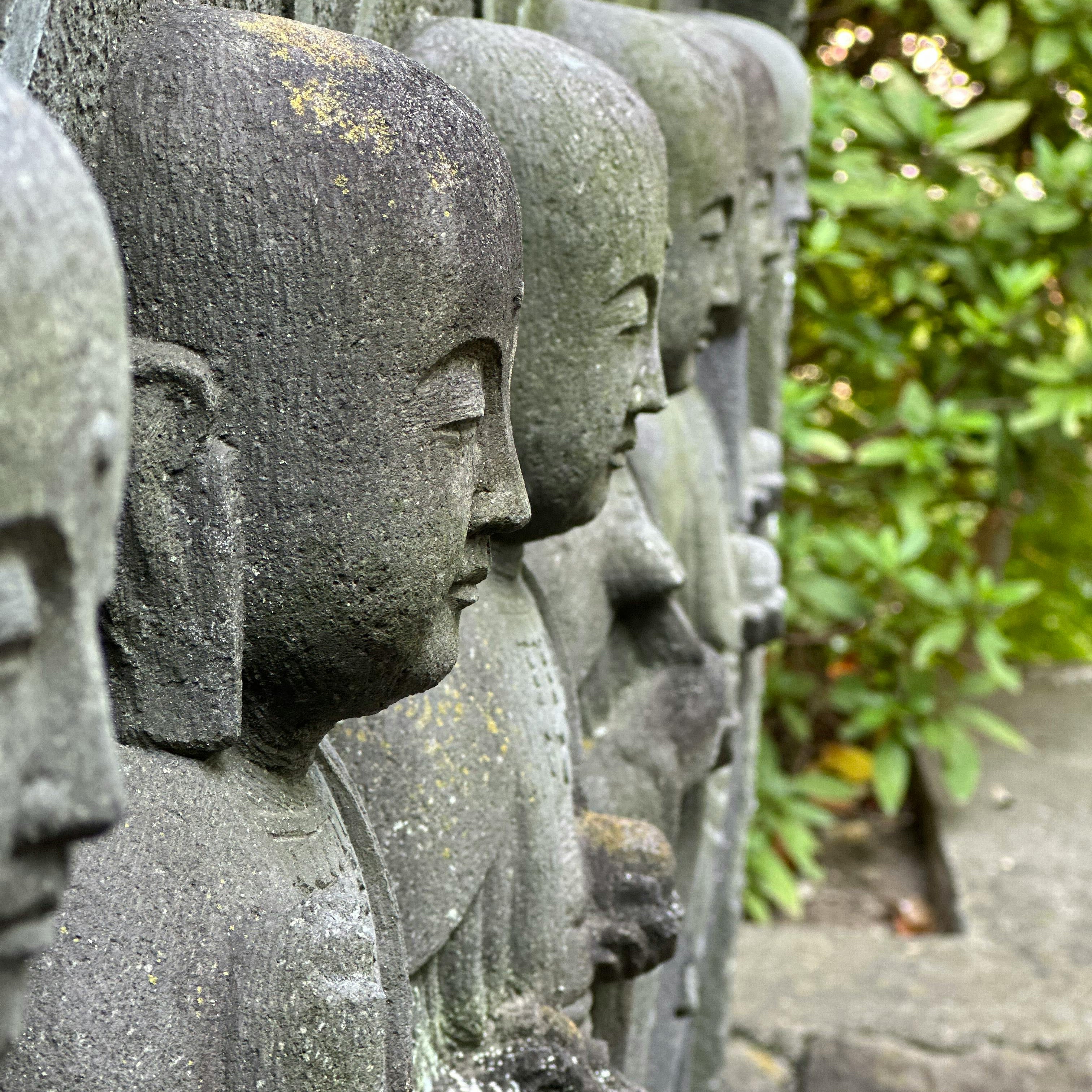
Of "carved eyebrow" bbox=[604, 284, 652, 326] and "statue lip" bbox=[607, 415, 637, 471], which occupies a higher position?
"carved eyebrow" bbox=[604, 284, 652, 326]

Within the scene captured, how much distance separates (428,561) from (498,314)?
167 millimetres

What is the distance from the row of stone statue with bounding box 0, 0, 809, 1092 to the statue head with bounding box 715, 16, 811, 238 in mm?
1062

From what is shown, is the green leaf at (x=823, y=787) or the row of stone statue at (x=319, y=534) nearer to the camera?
the row of stone statue at (x=319, y=534)

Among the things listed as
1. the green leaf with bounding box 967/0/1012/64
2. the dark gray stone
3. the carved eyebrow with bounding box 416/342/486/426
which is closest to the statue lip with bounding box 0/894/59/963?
the carved eyebrow with bounding box 416/342/486/426

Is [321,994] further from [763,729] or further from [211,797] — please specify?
[763,729]

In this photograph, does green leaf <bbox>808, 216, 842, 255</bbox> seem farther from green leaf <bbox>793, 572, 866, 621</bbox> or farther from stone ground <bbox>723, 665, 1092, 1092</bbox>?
stone ground <bbox>723, 665, 1092, 1092</bbox>

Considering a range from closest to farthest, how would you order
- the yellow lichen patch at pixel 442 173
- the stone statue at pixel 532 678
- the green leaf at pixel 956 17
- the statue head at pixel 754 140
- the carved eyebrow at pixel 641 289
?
the yellow lichen patch at pixel 442 173
the stone statue at pixel 532 678
the carved eyebrow at pixel 641 289
the statue head at pixel 754 140
the green leaf at pixel 956 17

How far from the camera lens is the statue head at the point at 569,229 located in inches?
53.1

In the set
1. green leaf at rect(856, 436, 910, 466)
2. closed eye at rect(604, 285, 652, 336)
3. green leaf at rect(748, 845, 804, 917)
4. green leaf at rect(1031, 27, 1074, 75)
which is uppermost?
closed eye at rect(604, 285, 652, 336)

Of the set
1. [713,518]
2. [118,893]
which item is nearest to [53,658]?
[118,893]

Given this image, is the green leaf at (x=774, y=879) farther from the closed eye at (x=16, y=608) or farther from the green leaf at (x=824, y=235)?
the closed eye at (x=16, y=608)

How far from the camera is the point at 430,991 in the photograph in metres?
1.32

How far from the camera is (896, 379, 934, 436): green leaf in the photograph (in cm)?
397

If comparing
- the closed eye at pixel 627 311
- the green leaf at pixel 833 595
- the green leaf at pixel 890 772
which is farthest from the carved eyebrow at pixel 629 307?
the green leaf at pixel 890 772
